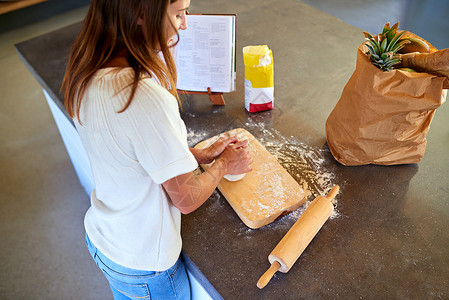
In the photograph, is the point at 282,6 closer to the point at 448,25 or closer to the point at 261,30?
the point at 261,30

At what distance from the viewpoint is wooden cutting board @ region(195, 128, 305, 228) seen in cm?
Result: 93

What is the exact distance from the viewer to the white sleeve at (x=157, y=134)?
2.16ft

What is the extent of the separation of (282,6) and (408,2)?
107 inches

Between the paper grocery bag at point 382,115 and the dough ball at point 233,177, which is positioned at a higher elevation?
the paper grocery bag at point 382,115

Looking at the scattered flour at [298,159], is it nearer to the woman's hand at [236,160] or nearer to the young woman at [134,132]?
the woman's hand at [236,160]

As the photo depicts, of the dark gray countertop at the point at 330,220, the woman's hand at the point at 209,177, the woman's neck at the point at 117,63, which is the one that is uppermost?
the woman's neck at the point at 117,63

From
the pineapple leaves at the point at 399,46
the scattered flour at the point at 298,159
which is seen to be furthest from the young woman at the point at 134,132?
the pineapple leaves at the point at 399,46

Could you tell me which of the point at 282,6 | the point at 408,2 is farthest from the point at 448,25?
the point at 282,6

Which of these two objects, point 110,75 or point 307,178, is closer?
point 110,75

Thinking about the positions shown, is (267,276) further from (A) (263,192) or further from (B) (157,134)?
(B) (157,134)

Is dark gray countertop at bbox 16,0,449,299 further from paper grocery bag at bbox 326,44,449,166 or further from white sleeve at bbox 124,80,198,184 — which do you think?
white sleeve at bbox 124,80,198,184

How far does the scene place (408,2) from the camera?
3857mm

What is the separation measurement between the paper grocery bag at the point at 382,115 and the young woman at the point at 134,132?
413 millimetres

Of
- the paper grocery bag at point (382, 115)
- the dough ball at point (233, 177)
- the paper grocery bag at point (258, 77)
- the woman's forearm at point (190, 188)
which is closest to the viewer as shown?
the woman's forearm at point (190, 188)
